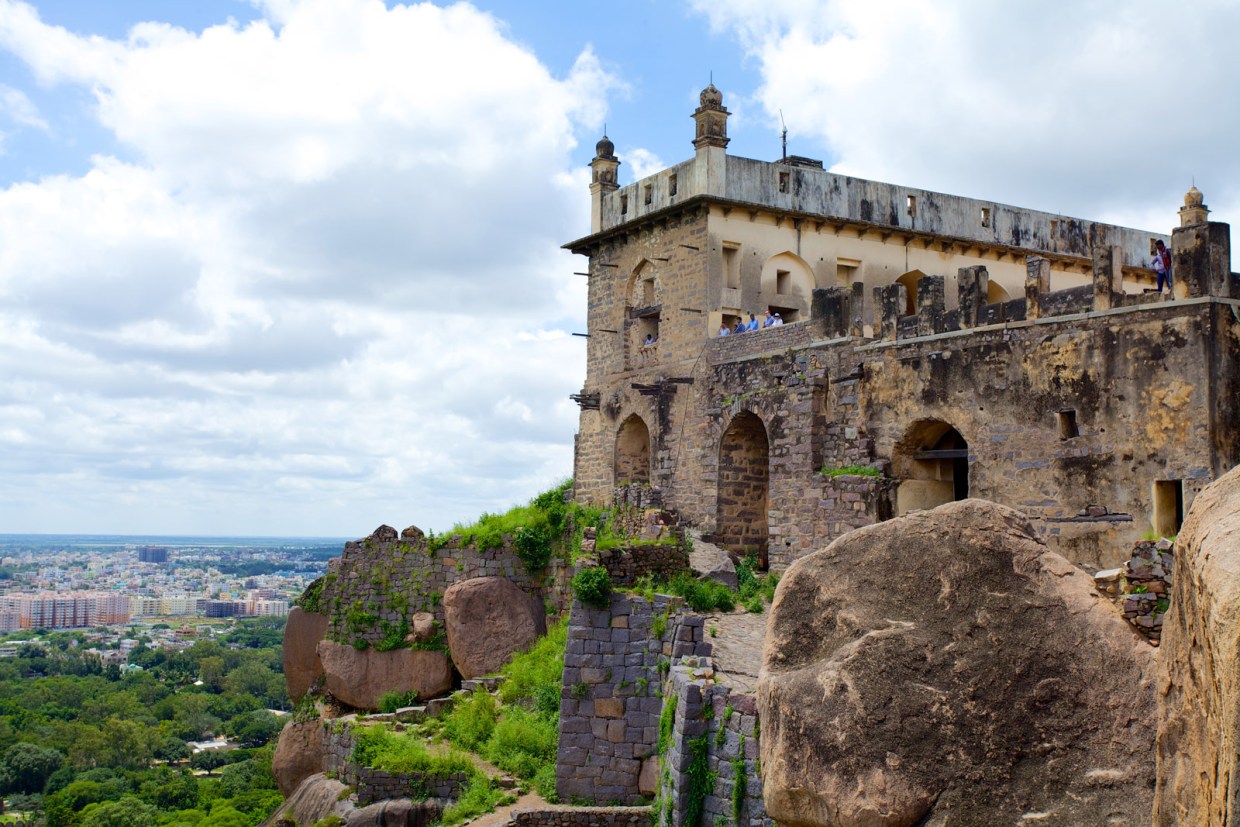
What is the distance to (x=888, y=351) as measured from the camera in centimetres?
2017

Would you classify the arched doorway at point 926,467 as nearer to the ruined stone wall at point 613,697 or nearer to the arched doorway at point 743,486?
the arched doorway at point 743,486

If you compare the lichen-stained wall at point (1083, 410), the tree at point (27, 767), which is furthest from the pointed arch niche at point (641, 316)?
the tree at point (27, 767)

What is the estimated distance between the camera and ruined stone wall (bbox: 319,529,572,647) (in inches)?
877

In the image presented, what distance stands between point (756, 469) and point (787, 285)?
424 cm

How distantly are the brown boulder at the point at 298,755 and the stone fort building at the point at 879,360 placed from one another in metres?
7.30

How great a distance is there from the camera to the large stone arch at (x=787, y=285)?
2550 centimetres

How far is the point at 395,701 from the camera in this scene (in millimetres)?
21672

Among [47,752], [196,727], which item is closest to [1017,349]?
[47,752]

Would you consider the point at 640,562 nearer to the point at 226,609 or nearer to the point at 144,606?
the point at 226,609

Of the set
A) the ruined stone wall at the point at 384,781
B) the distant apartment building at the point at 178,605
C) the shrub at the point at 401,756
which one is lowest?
the distant apartment building at the point at 178,605

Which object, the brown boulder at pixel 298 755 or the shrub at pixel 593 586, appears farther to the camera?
the brown boulder at pixel 298 755

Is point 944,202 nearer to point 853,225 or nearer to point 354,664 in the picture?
point 853,225

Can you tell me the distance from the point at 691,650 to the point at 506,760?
3.78m

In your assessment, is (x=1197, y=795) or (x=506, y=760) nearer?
(x=1197, y=795)
